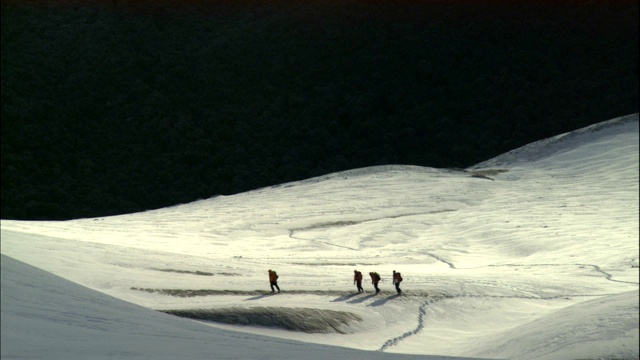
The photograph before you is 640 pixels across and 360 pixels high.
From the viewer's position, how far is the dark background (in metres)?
35.2

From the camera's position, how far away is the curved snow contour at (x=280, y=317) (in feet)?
24.2

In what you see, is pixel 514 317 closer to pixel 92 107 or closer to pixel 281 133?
pixel 281 133

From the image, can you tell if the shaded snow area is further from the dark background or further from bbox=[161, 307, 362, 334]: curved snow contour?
the dark background

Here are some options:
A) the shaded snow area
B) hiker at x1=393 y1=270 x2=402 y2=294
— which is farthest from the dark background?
hiker at x1=393 y1=270 x2=402 y2=294

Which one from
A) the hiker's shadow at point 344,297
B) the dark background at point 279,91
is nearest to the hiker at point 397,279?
the hiker's shadow at point 344,297

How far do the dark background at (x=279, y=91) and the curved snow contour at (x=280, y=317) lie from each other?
25.2 meters

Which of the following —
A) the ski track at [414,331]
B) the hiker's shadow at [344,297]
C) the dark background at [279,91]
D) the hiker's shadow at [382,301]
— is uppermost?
the dark background at [279,91]

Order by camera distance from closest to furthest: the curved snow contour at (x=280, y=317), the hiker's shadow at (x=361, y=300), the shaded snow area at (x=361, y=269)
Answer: the shaded snow area at (x=361, y=269) → the curved snow contour at (x=280, y=317) → the hiker's shadow at (x=361, y=300)

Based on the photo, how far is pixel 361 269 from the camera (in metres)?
11.6

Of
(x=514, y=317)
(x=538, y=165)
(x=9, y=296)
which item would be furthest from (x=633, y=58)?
(x=9, y=296)

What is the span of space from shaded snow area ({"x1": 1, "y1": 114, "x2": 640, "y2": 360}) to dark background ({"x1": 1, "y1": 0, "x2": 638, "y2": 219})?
530 inches

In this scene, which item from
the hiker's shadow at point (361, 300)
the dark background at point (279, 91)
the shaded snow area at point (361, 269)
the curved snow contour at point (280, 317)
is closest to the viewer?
the shaded snow area at point (361, 269)

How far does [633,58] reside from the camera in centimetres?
3666

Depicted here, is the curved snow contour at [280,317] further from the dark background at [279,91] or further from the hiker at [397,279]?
the dark background at [279,91]
